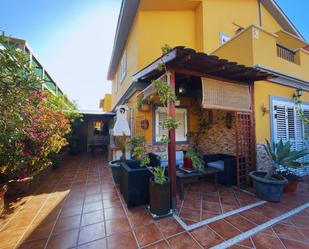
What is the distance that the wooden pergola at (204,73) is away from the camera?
3.01 meters

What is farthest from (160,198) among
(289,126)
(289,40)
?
(289,40)

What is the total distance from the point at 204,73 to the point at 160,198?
10.0 feet

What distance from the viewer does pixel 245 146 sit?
442 cm

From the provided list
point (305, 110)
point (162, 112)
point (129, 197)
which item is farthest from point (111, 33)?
point (305, 110)

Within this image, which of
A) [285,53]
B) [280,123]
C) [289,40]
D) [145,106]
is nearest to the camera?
[280,123]

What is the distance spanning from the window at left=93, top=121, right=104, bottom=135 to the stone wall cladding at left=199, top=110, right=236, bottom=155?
9.16 m

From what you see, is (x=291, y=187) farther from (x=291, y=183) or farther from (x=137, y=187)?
(x=137, y=187)

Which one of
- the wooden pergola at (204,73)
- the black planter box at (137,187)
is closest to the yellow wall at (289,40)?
the wooden pergola at (204,73)

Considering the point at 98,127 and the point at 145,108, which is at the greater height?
the point at 145,108

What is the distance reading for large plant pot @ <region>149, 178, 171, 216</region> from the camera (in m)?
2.81

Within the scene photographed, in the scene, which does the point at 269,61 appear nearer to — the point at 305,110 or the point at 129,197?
the point at 305,110

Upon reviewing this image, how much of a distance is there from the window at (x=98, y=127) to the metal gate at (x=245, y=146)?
1066 cm

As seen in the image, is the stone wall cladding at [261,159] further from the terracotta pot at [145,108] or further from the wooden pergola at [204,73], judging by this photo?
the terracotta pot at [145,108]

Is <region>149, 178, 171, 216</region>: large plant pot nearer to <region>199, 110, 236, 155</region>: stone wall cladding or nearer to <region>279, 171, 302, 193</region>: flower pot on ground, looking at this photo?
Result: <region>199, 110, 236, 155</region>: stone wall cladding
